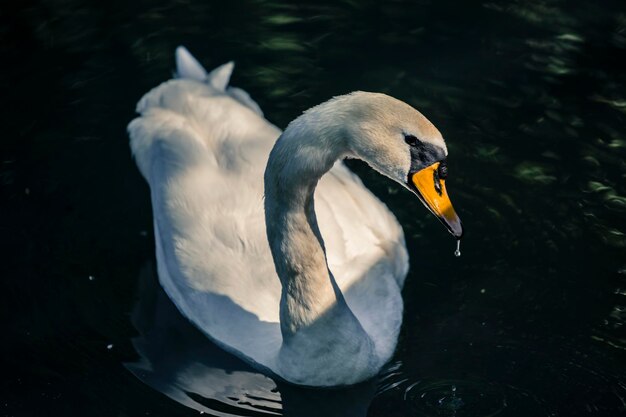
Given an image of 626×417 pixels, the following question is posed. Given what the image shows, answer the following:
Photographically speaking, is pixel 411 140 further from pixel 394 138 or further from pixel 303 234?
pixel 303 234

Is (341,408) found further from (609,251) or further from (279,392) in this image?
(609,251)

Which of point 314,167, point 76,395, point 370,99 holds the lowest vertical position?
point 76,395

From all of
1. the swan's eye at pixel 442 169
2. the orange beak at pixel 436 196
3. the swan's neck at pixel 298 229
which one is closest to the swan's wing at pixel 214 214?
the swan's neck at pixel 298 229

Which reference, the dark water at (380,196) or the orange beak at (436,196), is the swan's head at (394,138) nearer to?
the orange beak at (436,196)

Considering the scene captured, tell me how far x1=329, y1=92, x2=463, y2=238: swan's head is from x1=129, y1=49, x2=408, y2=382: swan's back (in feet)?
4.67

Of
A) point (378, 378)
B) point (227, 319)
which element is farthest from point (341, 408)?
point (227, 319)

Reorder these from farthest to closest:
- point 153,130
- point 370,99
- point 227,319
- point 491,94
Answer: point 491,94
point 153,130
point 227,319
point 370,99

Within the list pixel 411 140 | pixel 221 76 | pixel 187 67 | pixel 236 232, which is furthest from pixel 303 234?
pixel 187 67

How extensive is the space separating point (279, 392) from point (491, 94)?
11.3ft

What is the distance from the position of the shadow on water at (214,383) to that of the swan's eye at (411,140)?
172cm

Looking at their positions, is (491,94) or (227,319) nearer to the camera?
(227,319)

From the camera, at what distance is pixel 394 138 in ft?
19.2

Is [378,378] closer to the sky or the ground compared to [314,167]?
closer to the ground

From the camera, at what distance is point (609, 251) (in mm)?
7719
